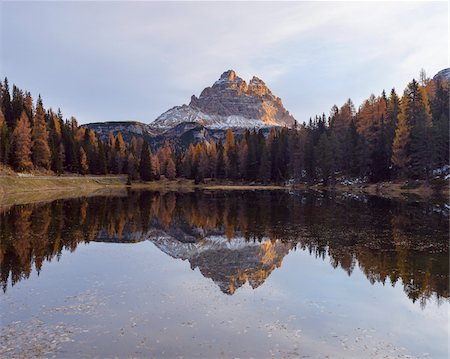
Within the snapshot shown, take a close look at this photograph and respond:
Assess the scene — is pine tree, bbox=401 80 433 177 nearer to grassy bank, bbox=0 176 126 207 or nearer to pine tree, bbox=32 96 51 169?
grassy bank, bbox=0 176 126 207

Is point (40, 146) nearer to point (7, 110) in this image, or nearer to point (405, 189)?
point (7, 110)

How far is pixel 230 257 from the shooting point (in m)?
24.1

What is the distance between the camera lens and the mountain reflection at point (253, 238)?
20078 millimetres

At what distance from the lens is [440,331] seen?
43.3ft

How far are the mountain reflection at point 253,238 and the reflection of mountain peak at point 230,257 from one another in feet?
0.20

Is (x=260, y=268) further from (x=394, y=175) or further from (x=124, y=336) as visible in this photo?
(x=394, y=175)

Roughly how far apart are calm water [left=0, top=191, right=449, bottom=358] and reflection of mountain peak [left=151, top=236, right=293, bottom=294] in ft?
0.32

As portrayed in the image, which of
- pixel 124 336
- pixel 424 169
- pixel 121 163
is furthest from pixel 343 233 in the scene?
pixel 121 163

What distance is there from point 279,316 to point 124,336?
18.7ft

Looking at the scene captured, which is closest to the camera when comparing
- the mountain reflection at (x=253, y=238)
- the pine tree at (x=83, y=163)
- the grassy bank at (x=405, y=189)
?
the mountain reflection at (x=253, y=238)

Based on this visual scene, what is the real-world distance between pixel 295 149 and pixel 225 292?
110 m

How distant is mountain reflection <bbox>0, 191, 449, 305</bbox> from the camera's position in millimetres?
20078

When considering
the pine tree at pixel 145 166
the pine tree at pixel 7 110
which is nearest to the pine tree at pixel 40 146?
the pine tree at pixel 7 110

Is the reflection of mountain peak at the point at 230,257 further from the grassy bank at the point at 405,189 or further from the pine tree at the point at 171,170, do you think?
the pine tree at the point at 171,170
